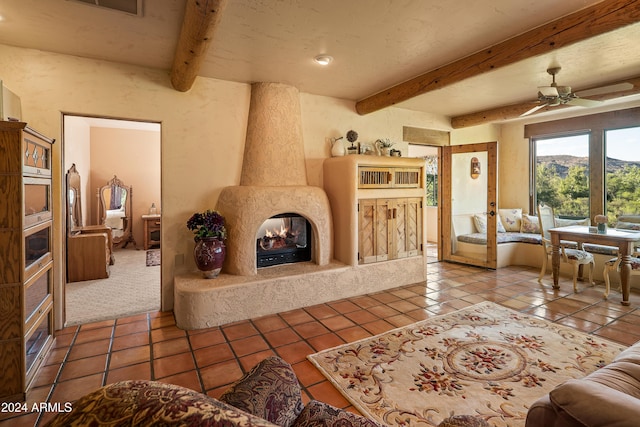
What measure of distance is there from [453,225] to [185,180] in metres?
4.76

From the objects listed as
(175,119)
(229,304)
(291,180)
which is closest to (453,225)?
(291,180)

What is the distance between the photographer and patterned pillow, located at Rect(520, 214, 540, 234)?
19.2 ft

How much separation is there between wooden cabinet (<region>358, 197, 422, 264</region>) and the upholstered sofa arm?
3.14m

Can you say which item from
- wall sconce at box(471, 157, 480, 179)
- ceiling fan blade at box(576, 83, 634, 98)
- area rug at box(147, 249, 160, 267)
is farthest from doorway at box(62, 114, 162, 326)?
wall sconce at box(471, 157, 480, 179)

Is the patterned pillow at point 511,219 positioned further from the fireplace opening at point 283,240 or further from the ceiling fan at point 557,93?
the fireplace opening at point 283,240

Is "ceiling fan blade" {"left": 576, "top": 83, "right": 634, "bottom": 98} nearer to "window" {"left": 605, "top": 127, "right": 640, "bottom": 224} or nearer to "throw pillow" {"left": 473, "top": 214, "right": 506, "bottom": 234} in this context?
"window" {"left": 605, "top": 127, "right": 640, "bottom": 224}

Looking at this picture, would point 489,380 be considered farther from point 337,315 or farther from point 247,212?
point 247,212

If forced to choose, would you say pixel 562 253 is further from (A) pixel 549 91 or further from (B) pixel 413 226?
(A) pixel 549 91

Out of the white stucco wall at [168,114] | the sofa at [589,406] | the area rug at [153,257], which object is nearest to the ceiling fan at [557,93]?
the white stucco wall at [168,114]

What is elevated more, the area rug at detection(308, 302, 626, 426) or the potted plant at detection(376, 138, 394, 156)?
the potted plant at detection(376, 138, 394, 156)

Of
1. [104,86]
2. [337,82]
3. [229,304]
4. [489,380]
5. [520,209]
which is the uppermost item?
[337,82]

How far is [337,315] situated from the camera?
3.38m

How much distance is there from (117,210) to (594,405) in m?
8.02

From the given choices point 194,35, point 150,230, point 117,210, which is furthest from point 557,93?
point 117,210
